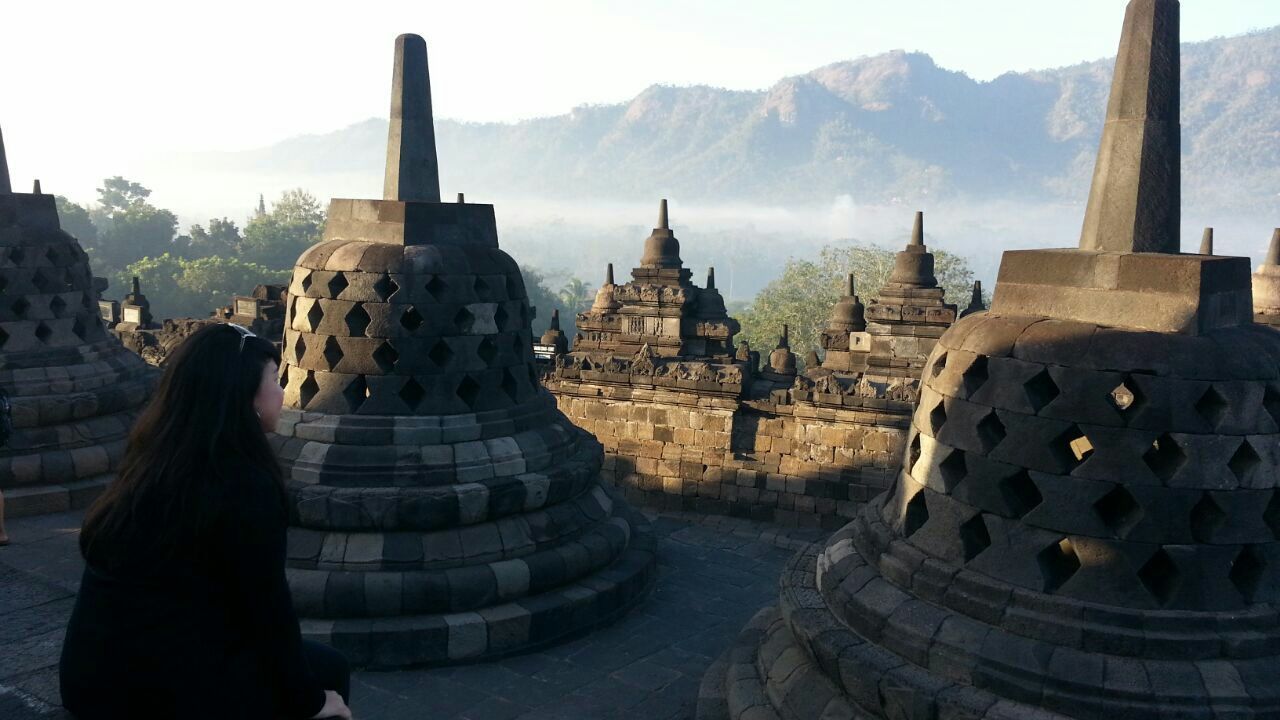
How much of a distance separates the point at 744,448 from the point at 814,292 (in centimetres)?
4697

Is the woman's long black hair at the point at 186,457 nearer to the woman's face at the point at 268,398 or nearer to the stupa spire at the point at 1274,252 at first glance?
the woman's face at the point at 268,398

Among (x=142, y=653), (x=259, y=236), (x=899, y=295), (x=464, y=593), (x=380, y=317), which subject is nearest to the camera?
(x=142, y=653)

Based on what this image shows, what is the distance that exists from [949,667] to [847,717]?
0.52 metres

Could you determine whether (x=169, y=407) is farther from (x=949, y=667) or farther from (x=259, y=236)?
(x=259, y=236)

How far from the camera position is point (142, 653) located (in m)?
2.57

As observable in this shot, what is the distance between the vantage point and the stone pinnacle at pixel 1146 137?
4289 millimetres

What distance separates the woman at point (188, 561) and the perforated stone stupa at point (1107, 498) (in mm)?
2683

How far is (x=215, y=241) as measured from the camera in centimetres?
7481

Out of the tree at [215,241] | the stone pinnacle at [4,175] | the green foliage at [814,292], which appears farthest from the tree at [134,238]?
the stone pinnacle at [4,175]

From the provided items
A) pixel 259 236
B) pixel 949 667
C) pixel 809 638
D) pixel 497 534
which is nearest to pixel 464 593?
pixel 497 534

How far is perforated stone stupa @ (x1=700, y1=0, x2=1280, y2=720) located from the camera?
3.88m

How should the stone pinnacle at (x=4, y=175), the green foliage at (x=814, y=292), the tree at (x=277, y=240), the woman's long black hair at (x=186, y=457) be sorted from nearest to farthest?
the woman's long black hair at (x=186, y=457), the stone pinnacle at (x=4, y=175), the green foliage at (x=814, y=292), the tree at (x=277, y=240)

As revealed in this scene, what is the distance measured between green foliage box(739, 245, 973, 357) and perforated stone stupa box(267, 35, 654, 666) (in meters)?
42.8

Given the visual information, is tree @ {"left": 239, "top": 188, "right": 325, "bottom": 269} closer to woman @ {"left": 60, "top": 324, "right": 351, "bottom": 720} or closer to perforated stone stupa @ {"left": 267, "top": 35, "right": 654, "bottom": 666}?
perforated stone stupa @ {"left": 267, "top": 35, "right": 654, "bottom": 666}
